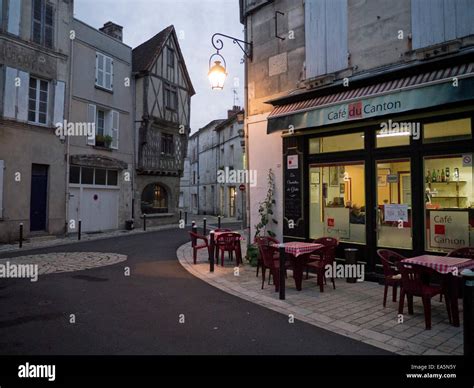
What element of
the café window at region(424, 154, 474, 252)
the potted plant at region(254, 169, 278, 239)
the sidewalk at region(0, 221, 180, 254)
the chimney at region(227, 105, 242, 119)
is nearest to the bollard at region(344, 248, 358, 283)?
the café window at region(424, 154, 474, 252)

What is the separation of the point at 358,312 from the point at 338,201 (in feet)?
10.5

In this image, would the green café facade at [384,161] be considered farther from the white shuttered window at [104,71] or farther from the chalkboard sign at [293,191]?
the white shuttered window at [104,71]

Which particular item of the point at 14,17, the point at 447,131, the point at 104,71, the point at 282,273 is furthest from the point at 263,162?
the point at 104,71

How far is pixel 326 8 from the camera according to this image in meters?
8.00

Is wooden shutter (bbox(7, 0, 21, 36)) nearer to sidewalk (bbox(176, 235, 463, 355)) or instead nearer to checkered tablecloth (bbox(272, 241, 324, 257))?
sidewalk (bbox(176, 235, 463, 355))

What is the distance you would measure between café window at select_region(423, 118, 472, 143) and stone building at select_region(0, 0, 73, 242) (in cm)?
1284

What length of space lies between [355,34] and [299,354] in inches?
251

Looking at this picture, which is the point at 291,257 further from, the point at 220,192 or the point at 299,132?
the point at 220,192

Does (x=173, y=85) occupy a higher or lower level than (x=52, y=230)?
higher

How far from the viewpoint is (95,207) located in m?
16.9

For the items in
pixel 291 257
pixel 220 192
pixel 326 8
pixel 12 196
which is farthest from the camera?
pixel 220 192

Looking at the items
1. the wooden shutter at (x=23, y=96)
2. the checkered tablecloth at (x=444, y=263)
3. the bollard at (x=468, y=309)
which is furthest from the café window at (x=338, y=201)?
the wooden shutter at (x=23, y=96)

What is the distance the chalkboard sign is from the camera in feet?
27.7
